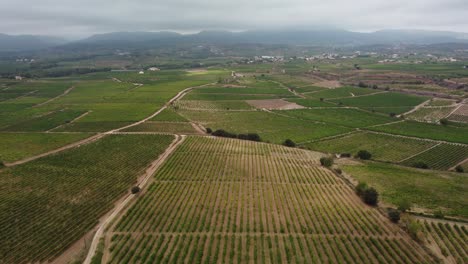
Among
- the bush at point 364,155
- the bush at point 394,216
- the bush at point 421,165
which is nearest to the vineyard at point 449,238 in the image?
the bush at point 394,216

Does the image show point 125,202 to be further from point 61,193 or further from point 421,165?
point 421,165

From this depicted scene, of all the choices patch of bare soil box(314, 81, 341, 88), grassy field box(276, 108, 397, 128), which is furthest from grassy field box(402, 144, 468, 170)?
patch of bare soil box(314, 81, 341, 88)

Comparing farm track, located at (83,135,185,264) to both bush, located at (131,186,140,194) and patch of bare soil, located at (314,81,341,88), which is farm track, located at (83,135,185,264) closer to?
bush, located at (131,186,140,194)

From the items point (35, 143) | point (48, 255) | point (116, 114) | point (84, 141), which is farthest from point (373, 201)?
point (116, 114)

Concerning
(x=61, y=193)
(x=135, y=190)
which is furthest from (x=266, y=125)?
(x=61, y=193)

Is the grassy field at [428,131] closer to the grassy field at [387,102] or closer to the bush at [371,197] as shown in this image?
the grassy field at [387,102]

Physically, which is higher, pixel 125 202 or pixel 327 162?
pixel 327 162

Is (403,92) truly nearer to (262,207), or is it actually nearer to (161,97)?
(161,97)
